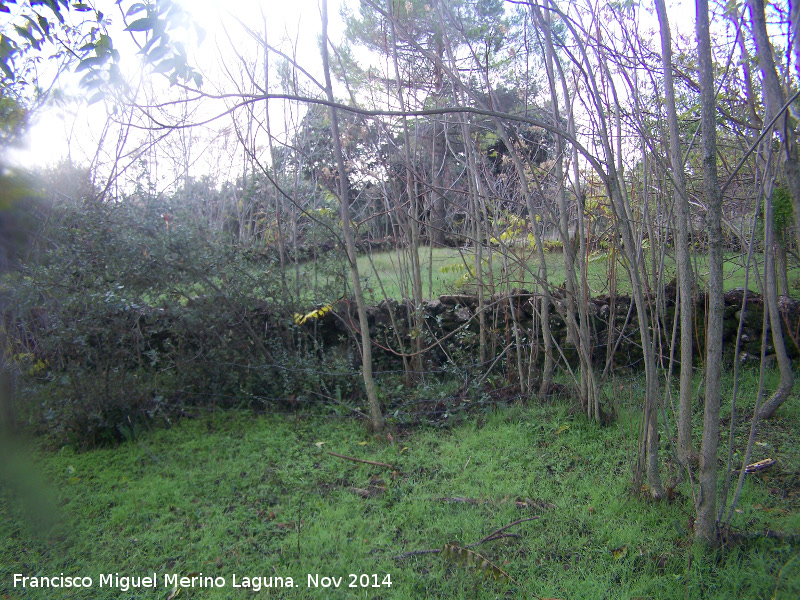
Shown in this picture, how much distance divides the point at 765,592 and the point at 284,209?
557cm

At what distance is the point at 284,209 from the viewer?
6.28 metres

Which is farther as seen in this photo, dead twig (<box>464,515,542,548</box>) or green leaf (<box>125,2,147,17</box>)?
dead twig (<box>464,515,542,548</box>)

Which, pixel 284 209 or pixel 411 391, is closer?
pixel 411 391

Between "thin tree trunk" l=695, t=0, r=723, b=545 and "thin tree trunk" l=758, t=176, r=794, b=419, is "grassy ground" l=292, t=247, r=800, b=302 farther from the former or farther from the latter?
"thin tree trunk" l=695, t=0, r=723, b=545

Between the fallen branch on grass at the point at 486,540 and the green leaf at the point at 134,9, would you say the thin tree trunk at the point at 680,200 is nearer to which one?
the fallen branch on grass at the point at 486,540

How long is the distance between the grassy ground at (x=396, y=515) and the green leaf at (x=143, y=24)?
1.57 metres

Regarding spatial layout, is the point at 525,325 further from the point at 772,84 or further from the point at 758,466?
the point at 772,84

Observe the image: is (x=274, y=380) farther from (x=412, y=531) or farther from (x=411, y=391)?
(x=412, y=531)

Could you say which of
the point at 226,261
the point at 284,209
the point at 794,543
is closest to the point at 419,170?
the point at 284,209

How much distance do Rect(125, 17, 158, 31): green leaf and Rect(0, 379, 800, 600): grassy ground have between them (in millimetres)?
1574

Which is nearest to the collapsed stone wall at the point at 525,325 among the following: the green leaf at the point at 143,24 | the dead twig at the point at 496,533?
the dead twig at the point at 496,533

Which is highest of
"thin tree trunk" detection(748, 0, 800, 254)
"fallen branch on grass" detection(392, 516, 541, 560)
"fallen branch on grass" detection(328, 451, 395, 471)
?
"thin tree trunk" detection(748, 0, 800, 254)

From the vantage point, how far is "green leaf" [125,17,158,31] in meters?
1.92

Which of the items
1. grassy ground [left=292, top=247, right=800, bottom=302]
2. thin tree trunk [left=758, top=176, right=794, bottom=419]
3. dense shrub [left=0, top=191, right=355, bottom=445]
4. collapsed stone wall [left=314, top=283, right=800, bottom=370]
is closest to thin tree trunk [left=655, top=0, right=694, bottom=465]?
thin tree trunk [left=758, top=176, right=794, bottom=419]
